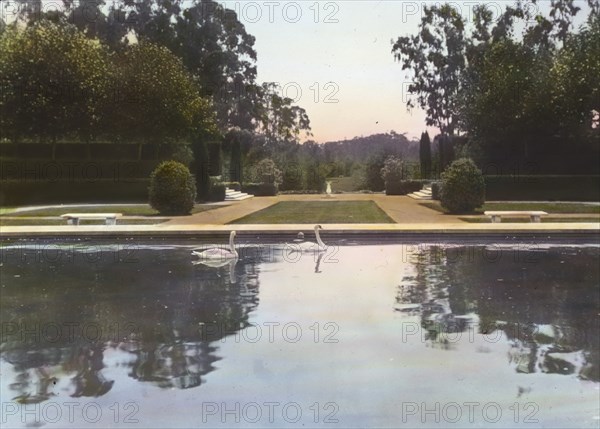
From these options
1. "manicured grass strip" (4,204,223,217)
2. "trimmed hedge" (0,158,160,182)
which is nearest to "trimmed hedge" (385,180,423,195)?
"manicured grass strip" (4,204,223,217)

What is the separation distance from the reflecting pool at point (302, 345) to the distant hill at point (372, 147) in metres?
19.4

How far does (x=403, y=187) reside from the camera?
3375 cm

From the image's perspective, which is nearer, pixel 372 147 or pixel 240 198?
pixel 240 198

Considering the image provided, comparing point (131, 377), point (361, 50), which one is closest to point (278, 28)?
point (361, 50)

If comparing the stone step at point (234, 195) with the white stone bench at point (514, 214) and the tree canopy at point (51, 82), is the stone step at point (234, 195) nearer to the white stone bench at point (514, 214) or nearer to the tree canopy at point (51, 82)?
the tree canopy at point (51, 82)

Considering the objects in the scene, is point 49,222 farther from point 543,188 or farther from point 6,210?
point 543,188

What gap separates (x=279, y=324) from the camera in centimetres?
747

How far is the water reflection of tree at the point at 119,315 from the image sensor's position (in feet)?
18.7

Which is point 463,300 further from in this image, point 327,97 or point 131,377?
point 327,97

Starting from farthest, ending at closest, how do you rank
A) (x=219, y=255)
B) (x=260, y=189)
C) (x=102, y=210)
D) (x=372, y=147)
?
1. (x=260, y=189)
2. (x=372, y=147)
3. (x=102, y=210)
4. (x=219, y=255)

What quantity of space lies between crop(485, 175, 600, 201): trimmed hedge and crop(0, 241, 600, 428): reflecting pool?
538 inches

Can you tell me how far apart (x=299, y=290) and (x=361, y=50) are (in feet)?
48.3

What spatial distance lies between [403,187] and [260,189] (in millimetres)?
7205

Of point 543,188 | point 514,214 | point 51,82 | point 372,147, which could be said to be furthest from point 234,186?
point 514,214
